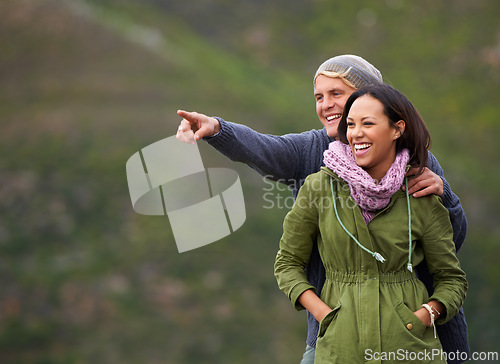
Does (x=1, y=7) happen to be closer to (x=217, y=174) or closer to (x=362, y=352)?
(x=217, y=174)

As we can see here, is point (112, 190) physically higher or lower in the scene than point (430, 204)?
higher

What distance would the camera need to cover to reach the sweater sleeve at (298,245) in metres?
1.66

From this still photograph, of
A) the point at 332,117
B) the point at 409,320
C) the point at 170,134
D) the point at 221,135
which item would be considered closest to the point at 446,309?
the point at 409,320

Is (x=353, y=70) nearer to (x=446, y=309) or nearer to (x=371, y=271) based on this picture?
(x=371, y=271)

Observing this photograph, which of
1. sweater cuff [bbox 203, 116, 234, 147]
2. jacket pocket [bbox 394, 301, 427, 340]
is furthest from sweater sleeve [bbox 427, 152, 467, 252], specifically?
sweater cuff [bbox 203, 116, 234, 147]

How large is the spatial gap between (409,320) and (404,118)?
50 centimetres

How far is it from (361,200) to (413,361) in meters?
0.40

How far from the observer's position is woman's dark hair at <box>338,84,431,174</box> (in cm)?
165

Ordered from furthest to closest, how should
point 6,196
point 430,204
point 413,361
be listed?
point 6,196
point 430,204
point 413,361

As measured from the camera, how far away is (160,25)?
23.6 ft

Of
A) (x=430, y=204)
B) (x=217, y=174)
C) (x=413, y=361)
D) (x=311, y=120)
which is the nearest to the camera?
(x=413, y=361)

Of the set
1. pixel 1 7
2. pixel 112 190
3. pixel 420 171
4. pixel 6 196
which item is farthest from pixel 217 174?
pixel 1 7

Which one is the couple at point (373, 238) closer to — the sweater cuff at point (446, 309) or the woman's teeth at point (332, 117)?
the sweater cuff at point (446, 309)

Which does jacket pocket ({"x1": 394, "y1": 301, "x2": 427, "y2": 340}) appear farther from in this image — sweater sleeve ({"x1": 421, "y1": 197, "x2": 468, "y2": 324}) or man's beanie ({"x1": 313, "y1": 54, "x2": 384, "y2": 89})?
man's beanie ({"x1": 313, "y1": 54, "x2": 384, "y2": 89})
